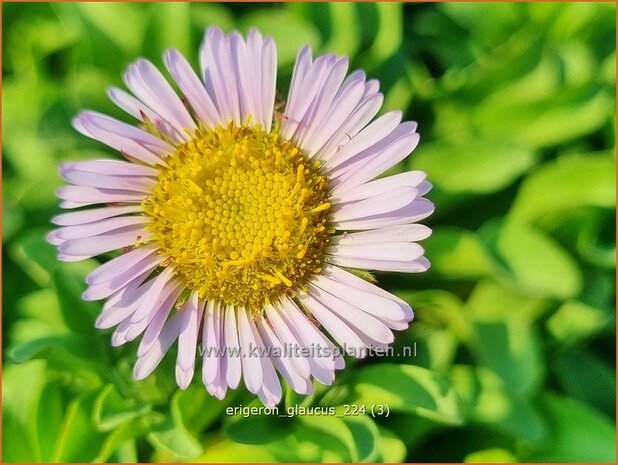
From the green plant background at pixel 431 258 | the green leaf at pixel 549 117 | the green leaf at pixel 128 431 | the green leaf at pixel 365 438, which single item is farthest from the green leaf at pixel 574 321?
the green leaf at pixel 128 431

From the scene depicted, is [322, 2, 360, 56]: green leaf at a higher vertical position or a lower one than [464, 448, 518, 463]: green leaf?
higher

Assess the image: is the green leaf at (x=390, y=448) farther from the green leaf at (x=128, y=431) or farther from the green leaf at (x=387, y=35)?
the green leaf at (x=387, y=35)

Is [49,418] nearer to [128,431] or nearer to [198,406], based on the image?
[128,431]

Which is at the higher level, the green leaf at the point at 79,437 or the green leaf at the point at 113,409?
the green leaf at the point at 113,409

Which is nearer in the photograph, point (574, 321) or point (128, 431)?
point (128, 431)

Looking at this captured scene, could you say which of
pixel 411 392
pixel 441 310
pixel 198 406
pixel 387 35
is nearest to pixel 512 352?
pixel 441 310

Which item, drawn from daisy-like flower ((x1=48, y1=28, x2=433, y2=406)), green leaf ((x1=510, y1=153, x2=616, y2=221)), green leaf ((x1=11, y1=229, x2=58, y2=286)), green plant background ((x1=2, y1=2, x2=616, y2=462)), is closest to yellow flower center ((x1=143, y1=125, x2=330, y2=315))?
daisy-like flower ((x1=48, y1=28, x2=433, y2=406))

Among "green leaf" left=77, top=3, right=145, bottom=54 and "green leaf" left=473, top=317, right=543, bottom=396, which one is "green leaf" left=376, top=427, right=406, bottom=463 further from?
"green leaf" left=77, top=3, right=145, bottom=54
